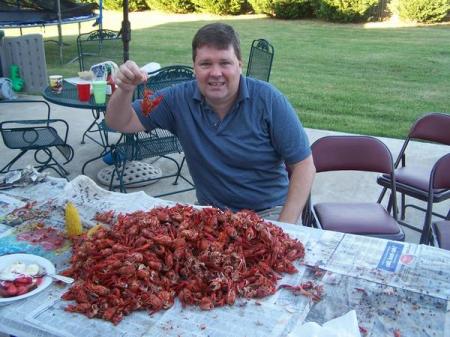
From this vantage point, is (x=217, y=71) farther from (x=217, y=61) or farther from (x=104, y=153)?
(x=104, y=153)

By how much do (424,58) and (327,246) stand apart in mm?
11043

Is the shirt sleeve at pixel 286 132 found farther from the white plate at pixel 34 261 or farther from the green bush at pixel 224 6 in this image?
the green bush at pixel 224 6

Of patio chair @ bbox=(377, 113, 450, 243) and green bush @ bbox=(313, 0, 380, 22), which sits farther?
green bush @ bbox=(313, 0, 380, 22)

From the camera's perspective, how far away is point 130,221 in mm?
2102

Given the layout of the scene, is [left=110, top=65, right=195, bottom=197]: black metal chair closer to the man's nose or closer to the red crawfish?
the red crawfish

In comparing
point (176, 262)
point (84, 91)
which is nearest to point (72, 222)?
point (176, 262)

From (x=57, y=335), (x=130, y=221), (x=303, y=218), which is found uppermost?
(x=130, y=221)

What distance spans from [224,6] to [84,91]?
16.8 meters

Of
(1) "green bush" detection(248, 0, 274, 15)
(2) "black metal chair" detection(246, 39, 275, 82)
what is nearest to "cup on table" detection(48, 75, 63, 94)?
(2) "black metal chair" detection(246, 39, 275, 82)

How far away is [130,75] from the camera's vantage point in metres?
2.45

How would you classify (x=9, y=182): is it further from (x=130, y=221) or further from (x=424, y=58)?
(x=424, y=58)

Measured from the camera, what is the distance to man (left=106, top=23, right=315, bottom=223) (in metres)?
2.68

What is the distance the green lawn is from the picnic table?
15.5ft

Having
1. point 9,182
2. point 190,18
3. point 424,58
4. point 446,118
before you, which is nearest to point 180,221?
point 9,182
